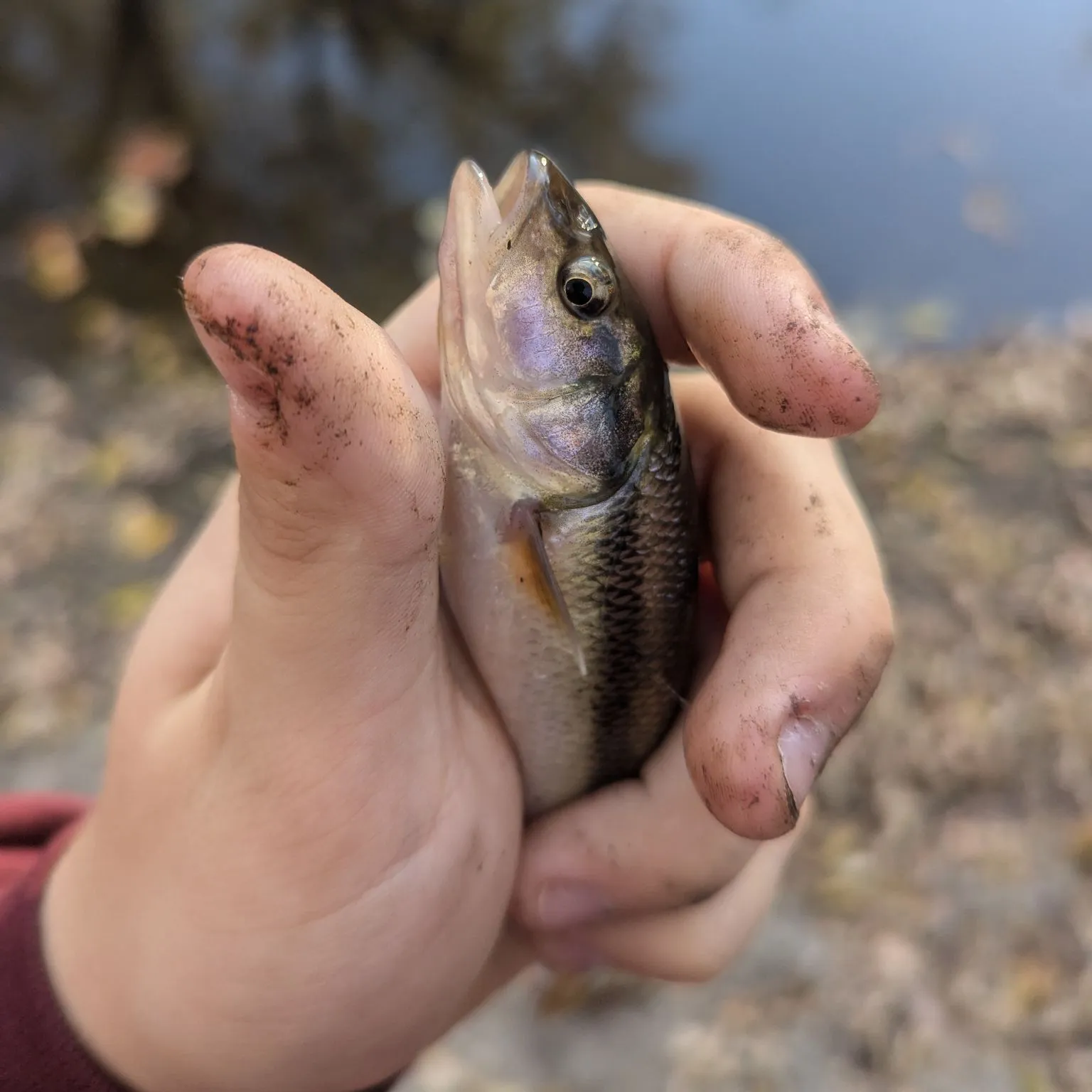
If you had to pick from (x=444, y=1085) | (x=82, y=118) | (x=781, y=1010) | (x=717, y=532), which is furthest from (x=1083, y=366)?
(x=82, y=118)

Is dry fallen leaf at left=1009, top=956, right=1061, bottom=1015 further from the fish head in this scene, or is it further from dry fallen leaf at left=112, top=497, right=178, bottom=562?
dry fallen leaf at left=112, top=497, right=178, bottom=562

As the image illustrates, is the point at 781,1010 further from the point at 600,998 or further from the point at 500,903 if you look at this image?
the point at 500,903

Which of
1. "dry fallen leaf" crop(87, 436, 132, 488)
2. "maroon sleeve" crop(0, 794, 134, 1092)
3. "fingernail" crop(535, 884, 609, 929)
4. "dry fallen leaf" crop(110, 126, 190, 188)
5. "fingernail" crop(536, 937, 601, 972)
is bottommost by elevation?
"dry fallen leaf" crop(87, 436, 132, 488)

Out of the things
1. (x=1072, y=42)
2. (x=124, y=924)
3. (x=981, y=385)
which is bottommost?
(x=981, y=385)

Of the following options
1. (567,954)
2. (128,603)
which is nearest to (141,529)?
(128,603)

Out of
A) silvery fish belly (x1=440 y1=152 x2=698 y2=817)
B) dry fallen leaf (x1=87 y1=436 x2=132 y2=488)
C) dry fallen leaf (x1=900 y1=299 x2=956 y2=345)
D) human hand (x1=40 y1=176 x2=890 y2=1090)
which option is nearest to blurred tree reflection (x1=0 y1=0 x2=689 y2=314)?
dry fallen leaf (x1=87 y1=436 x2=132 y2=488)

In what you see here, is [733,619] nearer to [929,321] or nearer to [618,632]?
[618,632]
